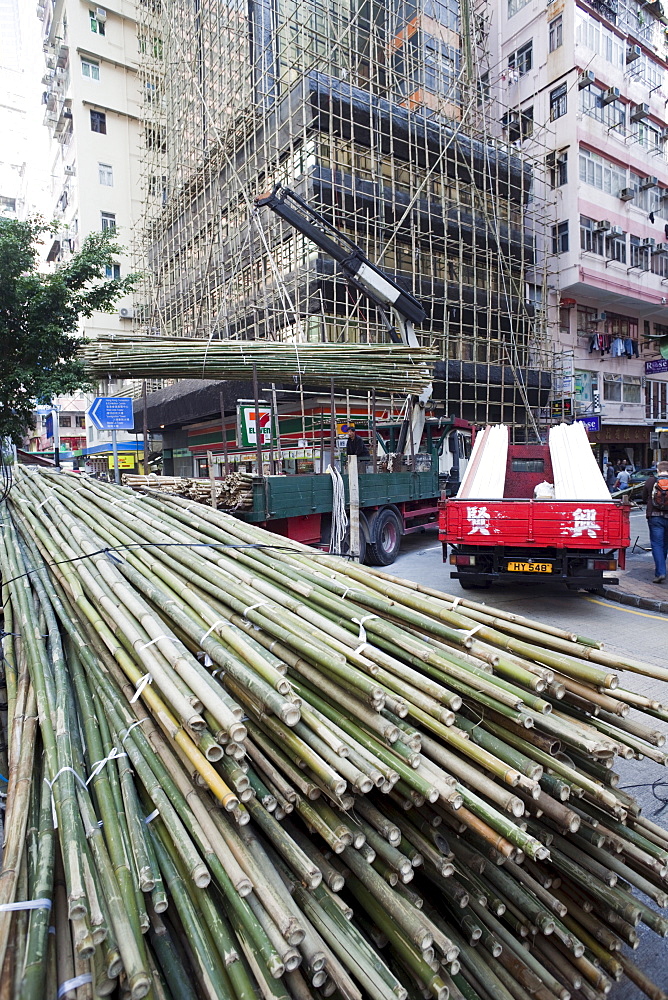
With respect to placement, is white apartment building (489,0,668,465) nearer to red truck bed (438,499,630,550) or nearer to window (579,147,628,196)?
window (579,147,628,196)

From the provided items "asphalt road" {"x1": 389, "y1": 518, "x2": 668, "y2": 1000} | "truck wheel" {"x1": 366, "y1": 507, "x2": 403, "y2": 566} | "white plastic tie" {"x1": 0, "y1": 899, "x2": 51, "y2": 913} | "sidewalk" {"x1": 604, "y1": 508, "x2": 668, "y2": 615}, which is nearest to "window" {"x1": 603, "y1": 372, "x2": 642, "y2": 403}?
"sidewalk" {"x1": 604, "y1": 508, "x2": 668, "y2": 615}

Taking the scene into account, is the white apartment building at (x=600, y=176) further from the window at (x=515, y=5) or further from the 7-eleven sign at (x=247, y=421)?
the 7-eleven sign at (x=247, y=421)

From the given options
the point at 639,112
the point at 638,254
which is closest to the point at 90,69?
the point at 639,112

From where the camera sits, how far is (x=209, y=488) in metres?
8.21

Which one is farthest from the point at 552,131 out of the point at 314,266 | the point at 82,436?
the point at 82,436

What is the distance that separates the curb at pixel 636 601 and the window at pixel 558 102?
2470 centimetres

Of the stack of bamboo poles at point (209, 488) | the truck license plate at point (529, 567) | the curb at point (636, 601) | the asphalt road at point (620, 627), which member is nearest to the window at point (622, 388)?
the asphalt road at point (620, 627)

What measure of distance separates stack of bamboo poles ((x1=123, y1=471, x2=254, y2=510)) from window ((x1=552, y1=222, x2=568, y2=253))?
22478mm

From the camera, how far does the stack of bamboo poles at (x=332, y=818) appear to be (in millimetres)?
1710

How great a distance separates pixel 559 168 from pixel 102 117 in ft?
79.4

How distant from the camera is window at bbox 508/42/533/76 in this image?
84.4 ft

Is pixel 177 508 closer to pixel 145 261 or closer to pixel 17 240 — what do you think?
pixel 17 240

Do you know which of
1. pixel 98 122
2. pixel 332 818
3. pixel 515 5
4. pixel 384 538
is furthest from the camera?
pixel 98 122

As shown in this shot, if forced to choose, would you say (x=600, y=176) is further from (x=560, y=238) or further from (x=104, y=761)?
(x=104, y=761)
